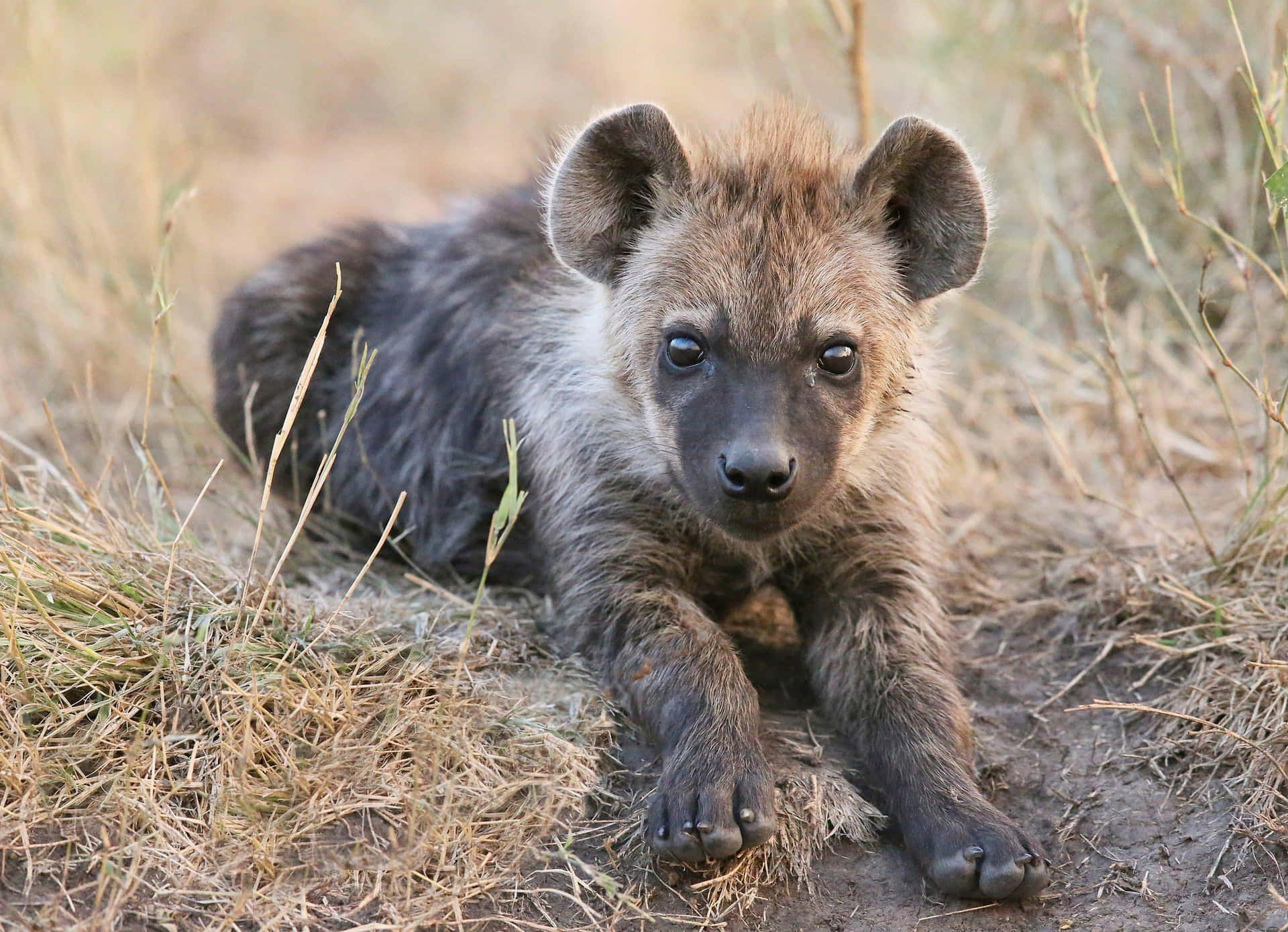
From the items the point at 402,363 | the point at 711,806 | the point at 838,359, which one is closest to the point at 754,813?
the point at 711,806

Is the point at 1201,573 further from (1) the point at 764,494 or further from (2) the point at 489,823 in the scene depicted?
(2) the point at 489,823

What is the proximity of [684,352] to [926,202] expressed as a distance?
2.41 feet

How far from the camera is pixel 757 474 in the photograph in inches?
106

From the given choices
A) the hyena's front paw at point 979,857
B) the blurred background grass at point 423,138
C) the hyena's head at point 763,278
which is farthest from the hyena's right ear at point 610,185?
the hyena's front paw at point 979,857

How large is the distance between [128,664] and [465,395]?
1.43 metres

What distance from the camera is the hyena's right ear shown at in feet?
10.1

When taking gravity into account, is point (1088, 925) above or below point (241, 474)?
above

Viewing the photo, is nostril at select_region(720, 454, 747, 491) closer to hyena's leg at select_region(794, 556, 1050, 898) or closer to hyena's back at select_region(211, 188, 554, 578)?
hyena's leg at select_region(794, 556, 1050, 898)

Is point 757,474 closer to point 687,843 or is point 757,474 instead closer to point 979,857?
point 687,843

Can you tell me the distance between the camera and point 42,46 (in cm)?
528

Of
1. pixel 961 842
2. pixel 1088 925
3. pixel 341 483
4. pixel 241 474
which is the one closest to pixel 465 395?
pixel 341 483

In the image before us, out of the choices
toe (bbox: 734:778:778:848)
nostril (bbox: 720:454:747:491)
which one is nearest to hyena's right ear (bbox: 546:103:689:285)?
nostril (bbox: 720:454:747:491)

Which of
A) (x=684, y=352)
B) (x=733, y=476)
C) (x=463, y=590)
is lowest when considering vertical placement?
(x=463, y=590)

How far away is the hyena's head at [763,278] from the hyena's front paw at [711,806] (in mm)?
540
